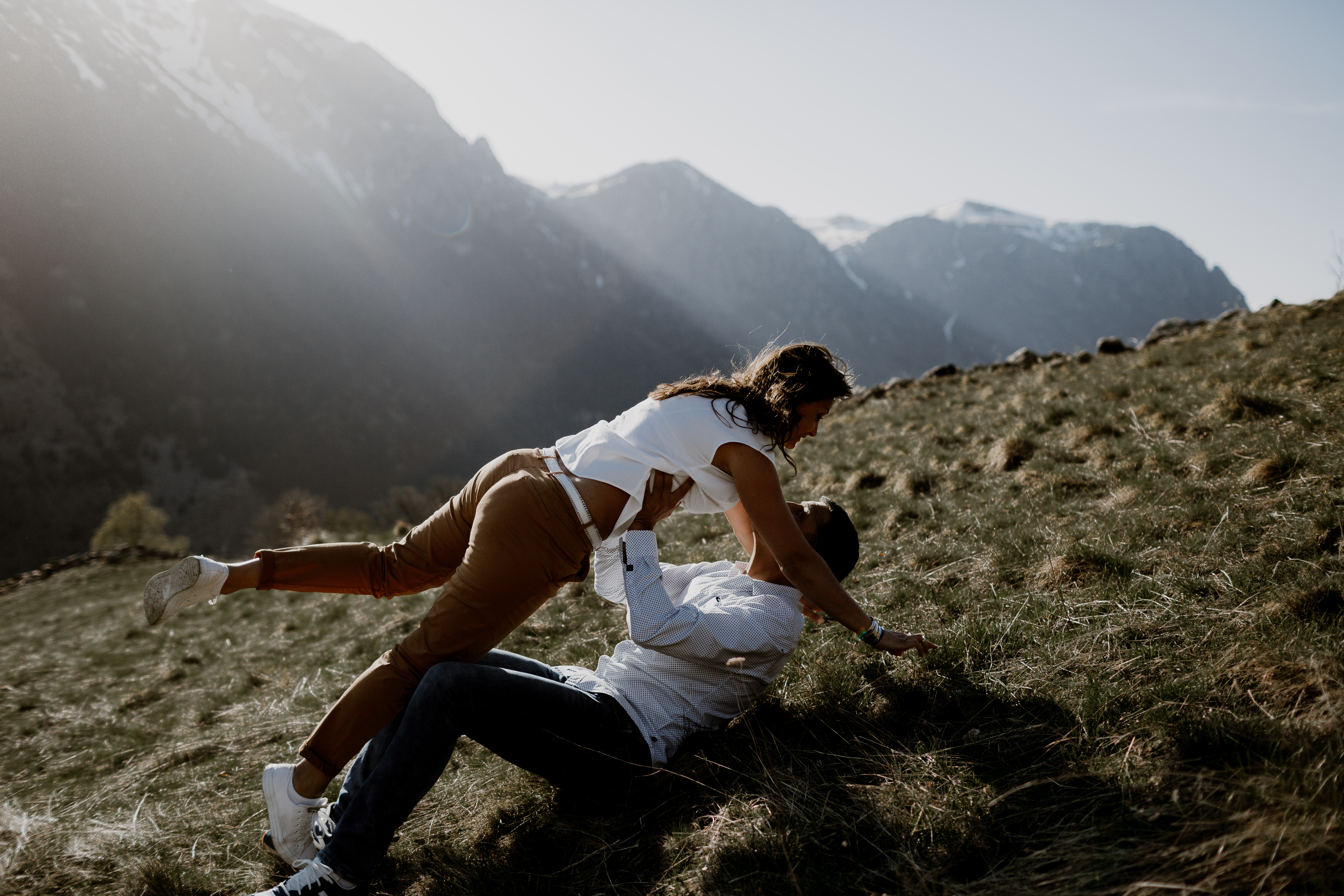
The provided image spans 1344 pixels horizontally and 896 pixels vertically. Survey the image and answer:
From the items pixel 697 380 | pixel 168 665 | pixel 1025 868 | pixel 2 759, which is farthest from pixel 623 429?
pixel 168 665

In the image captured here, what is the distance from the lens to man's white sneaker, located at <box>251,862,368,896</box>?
2.34 m

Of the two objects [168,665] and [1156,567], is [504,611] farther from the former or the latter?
[168,665]

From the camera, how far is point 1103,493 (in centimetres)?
493

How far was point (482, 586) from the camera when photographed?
262cm

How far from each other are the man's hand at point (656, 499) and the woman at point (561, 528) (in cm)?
3

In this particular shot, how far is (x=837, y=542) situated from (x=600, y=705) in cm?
138

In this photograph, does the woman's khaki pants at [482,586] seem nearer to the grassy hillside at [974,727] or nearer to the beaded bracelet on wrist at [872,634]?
the grassy hillside at [974,727]

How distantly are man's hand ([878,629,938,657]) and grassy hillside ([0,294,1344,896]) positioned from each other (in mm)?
335

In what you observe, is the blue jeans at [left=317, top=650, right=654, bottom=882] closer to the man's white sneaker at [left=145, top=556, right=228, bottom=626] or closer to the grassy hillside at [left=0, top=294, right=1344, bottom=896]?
the grassy hillside at [left=0, top=294, right=1344, bottom=896]

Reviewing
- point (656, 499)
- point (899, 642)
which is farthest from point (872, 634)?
point (656, 499)

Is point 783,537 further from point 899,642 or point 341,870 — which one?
point 341,870

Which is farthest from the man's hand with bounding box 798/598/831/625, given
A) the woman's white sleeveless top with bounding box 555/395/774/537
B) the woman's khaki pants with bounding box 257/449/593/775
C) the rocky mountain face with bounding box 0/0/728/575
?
the rocky mountain face with bounding box 0/0/728/575

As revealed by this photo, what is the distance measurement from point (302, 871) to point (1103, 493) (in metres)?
5.46

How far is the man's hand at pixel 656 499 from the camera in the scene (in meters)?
2.84
